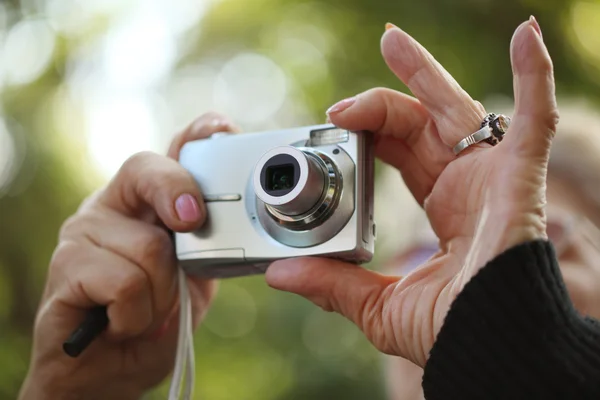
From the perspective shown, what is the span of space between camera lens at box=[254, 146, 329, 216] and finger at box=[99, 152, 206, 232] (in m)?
0.12

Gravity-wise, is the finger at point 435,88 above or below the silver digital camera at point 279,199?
above

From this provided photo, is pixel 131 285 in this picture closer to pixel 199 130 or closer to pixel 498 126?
pixel 199 130

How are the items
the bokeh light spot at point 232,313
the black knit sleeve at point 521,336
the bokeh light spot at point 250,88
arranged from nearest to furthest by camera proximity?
the black knit sleeve at point 521,336 < the bokeh light spot at point 250,88 < the bokeh light spot at point 232,313

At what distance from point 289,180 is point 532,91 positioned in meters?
0.26

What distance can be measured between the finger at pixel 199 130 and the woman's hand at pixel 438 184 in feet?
0.73

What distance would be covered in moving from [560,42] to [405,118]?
4.01 feet

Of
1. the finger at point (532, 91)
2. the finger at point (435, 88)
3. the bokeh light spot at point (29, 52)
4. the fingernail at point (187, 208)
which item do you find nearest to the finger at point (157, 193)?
the fingernail at point (187, 208)

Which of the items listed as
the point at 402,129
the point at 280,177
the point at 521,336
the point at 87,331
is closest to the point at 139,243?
the point at 87,331

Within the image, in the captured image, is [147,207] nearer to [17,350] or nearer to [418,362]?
[418,362]

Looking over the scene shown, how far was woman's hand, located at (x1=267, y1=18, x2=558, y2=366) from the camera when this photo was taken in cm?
53

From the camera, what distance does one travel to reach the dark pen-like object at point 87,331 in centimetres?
76

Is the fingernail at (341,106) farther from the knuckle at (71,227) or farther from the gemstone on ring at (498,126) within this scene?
the knuckle at (71,227)

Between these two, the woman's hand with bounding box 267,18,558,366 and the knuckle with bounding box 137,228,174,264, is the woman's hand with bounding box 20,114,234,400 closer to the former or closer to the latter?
the knuckle with bounding box 137,228,174,264

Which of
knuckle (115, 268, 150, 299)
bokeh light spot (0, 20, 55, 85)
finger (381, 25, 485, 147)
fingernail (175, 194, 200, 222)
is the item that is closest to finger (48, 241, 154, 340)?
knuckle (115, 268, 150, 299)
